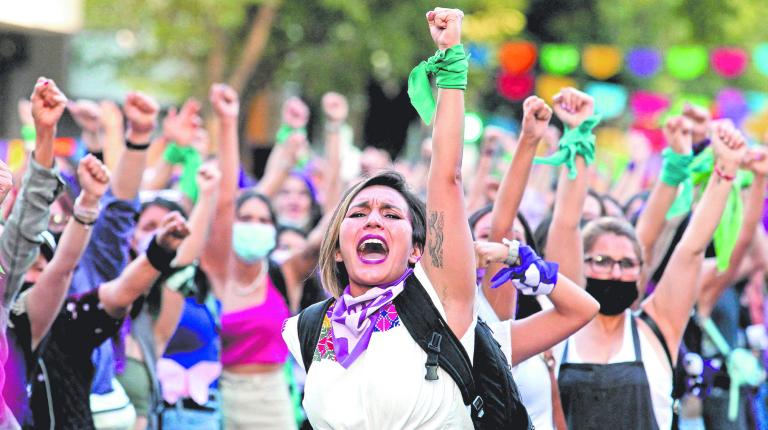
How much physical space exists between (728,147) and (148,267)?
100.0 inches

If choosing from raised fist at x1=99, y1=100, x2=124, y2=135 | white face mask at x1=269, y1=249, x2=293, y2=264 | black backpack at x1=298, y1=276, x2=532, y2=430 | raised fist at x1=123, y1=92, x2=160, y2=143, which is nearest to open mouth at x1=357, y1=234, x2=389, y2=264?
black backpack at x1=298, y1=276, x2=532, y2=430

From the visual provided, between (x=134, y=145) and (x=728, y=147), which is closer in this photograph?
(x=728, y=147)

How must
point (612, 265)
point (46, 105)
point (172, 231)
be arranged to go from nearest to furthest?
point (46, 105) → point (172, 231) → point (612, 265)

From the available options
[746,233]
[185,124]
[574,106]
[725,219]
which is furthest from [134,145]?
[746,233]

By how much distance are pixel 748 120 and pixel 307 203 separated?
12993 millimetres

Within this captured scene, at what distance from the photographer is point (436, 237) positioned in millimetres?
4211

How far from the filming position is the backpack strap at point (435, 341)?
161 inches

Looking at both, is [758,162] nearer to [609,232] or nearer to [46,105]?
[609,232]

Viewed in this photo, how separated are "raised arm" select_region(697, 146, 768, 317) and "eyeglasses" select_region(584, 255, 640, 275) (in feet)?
4.57

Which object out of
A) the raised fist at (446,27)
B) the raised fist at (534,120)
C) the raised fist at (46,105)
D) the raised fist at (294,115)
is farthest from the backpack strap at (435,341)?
the raised fist at (294,115)

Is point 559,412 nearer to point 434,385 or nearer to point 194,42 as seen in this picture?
point 434,385

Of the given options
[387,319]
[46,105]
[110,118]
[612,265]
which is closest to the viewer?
[387,319]

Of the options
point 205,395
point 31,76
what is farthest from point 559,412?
point 31,76

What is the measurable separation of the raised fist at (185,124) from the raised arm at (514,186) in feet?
8.27
